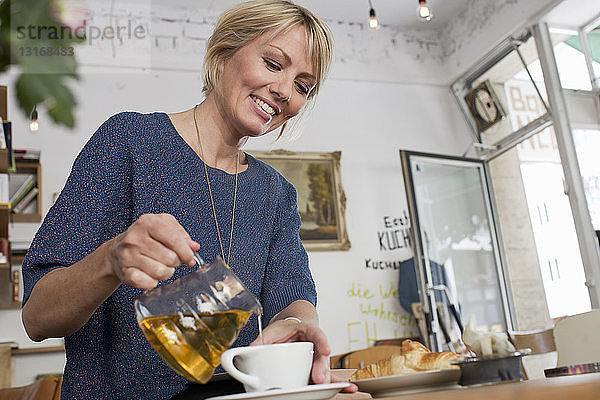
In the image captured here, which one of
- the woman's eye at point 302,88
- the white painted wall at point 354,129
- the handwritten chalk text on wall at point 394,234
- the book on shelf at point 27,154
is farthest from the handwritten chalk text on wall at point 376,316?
the woman's eye at point 302,88

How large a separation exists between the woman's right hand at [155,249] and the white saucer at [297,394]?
0.46ft

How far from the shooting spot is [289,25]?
4.05ft

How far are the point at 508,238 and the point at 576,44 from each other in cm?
157

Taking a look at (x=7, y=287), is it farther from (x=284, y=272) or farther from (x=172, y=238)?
(x=172, y=238)

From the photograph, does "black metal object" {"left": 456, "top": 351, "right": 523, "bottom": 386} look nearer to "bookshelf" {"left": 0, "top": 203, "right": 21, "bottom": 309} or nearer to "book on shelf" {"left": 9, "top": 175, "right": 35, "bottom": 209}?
"bookshelf" {"left": 0, "top": 203, "right": 21, "bottom": 309}

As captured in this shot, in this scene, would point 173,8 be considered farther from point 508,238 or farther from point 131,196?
point 131,196

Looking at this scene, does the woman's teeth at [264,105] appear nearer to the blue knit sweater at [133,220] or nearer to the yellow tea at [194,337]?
the blue knit sweater at [133,220]

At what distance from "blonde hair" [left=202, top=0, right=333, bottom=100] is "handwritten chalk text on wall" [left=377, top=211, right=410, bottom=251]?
11.7ft

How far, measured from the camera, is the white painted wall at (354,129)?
13.9ft

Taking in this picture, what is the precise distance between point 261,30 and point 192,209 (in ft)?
1.32

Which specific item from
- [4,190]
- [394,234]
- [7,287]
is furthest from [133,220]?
[394,234]

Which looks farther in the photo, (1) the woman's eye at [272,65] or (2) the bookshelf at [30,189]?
(2) the bookshelf at [30,189]

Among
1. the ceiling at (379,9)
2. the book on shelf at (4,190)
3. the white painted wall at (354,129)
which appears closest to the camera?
the book on shelf at (4,190)

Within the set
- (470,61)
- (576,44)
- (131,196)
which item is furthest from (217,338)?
(470,61)
